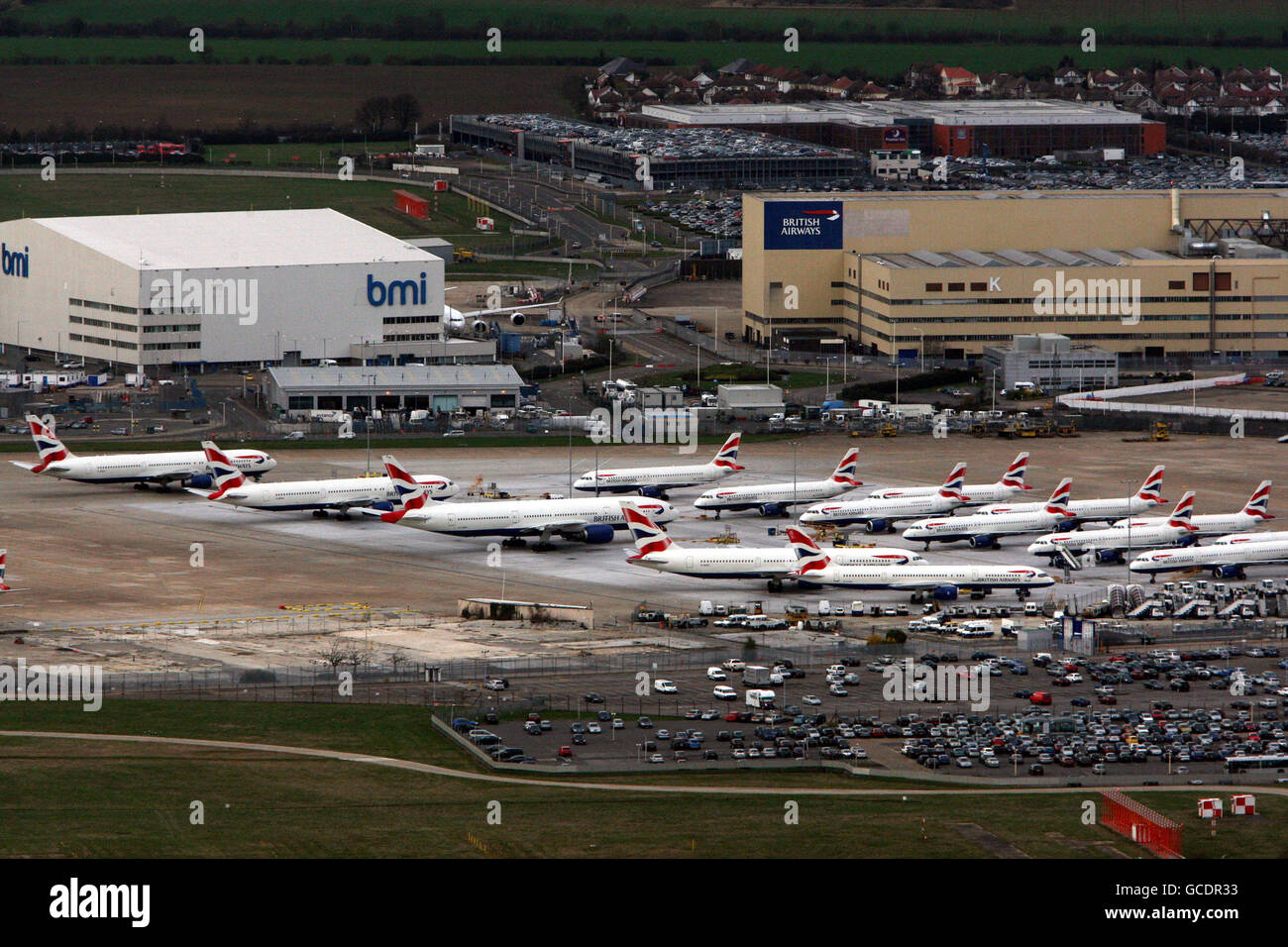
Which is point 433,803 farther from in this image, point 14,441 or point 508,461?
point 14,441

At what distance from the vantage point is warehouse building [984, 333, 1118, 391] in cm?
18275

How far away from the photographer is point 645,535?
11719 centimetres

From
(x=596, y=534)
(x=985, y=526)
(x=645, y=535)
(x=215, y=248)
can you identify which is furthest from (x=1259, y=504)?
(x=215, y=248)

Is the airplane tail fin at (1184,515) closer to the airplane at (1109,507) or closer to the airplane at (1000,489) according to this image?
the airplane at (1109,507)

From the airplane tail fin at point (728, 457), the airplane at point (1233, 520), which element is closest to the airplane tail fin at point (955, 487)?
the airplane at point (1233, 520)

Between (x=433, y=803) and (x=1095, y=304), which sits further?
(x=1095, y=304)

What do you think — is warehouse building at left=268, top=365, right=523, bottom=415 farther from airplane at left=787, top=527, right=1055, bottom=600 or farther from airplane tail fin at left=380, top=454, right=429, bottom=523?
airplane at left=787, top=527, right=1055, bottom=600

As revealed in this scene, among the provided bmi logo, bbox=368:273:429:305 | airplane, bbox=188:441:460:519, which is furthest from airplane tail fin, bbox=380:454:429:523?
bmi logo, bbox=368:273:429:305

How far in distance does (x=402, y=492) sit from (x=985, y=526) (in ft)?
114

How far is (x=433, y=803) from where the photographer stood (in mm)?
77188

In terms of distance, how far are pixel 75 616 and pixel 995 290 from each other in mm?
106142

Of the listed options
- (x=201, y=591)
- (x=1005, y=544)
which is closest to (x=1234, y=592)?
(x=1005, y=544)

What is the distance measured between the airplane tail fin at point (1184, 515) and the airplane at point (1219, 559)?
4.69 meters

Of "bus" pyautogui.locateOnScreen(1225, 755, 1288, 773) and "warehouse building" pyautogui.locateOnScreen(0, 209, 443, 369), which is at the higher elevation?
"warehouse building" pyautogui.locateOnScreen(0, 209, 443, 369)
